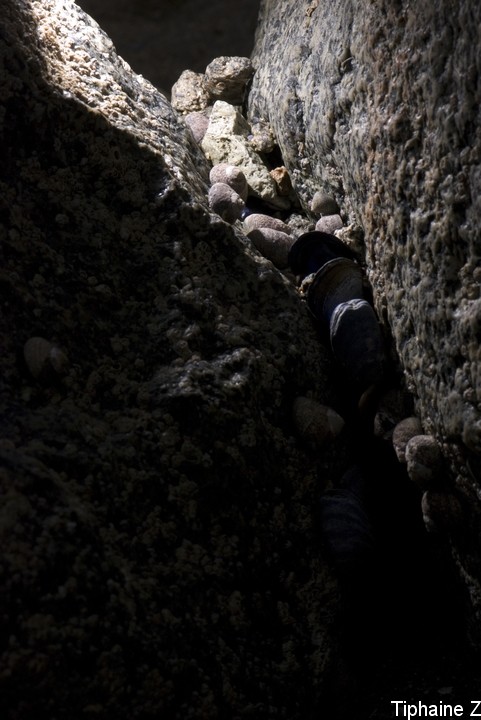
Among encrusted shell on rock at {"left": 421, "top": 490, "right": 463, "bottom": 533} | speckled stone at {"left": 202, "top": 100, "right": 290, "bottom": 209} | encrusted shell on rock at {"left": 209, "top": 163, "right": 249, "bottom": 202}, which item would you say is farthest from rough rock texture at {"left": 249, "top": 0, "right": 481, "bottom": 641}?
speckled stone at {"left": 202, "top": 100, "right": 290, "bottom": 209}

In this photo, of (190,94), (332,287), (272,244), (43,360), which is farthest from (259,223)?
(190,94)

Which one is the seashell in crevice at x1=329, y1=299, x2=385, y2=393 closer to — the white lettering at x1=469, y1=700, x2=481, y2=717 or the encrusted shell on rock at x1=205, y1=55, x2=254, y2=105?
the white lettering at x1=469, y1=700, x2=481, y2=717

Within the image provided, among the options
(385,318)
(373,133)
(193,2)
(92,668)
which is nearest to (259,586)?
(92,668)

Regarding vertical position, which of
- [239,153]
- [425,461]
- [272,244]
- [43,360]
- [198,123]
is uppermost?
[198,123]

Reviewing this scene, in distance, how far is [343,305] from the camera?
91.7 inches

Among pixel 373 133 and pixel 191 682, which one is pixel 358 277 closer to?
pixel 373 133

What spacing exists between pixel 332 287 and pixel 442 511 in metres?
0.92

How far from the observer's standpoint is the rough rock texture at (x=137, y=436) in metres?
1.54

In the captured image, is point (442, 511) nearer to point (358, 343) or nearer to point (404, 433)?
point (404, 433)

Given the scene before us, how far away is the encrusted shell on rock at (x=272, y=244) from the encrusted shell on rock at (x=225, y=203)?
11 centimetres

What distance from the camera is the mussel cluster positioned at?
2.25m

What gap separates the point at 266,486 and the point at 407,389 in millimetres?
598

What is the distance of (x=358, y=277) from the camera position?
2459mm

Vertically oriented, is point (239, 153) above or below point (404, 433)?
above
